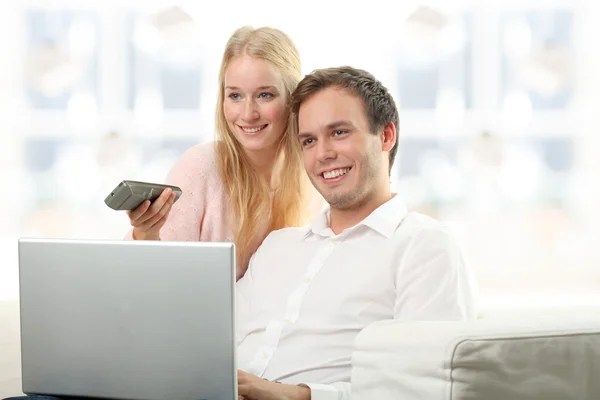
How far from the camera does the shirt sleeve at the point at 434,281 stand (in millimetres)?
1839

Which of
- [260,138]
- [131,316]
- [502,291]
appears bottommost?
[502,291]

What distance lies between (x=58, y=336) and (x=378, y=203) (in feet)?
2.93

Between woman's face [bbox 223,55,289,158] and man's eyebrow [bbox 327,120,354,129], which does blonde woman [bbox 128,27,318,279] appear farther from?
man's eyebrow [bbox 327,120,354,129]

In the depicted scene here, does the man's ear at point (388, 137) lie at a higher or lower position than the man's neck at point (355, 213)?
higher

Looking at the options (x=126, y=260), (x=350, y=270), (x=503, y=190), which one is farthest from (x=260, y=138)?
(x=503, y=190)

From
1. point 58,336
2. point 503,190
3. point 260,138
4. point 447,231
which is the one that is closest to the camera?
point 58,336

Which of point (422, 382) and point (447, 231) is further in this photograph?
point (447, 231)

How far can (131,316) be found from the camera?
1.55 meters

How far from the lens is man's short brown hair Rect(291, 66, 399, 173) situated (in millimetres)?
2154

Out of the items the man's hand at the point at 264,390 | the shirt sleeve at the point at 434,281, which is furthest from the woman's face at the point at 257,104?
the man's hand at the point at 264,390

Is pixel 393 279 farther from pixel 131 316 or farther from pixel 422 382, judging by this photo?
pixel 131 316

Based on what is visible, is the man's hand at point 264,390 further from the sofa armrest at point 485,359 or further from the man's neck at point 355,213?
the man's neck at point 355,213

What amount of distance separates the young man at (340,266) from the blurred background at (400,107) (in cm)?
218

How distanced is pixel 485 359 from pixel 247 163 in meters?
1.21
